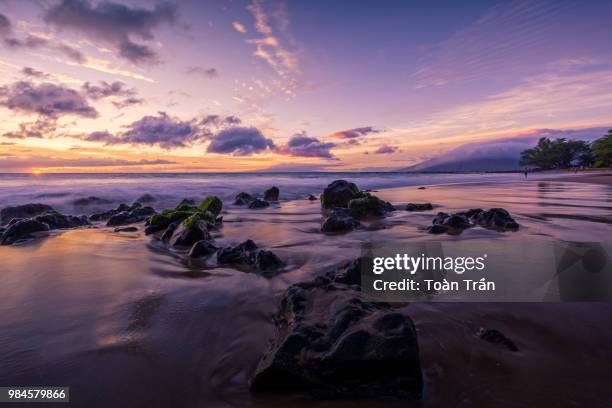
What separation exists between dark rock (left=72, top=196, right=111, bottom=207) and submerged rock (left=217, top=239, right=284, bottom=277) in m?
16.3

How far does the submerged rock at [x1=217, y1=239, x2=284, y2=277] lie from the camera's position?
4598 mm

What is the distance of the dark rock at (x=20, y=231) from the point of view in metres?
6.95

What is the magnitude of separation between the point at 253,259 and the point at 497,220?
5.84m

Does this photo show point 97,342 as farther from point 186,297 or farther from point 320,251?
point 320,251

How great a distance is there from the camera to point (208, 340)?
2717 mm

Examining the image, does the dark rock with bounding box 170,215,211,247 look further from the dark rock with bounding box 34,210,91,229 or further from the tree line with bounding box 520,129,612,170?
the tree line with bounding box 520,129,612,170

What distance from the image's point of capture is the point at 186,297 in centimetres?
362

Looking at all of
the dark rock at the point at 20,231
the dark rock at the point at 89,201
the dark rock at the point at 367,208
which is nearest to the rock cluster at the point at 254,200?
the dark rock at the point at 367,208

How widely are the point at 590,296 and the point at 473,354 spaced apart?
200cm

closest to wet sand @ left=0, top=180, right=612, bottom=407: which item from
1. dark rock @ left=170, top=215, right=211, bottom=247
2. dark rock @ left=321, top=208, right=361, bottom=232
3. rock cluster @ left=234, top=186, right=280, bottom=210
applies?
dark rock @ left=170, top=215, right=211, bottom=247

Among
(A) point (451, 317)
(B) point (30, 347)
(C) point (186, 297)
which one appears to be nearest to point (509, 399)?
(A) point (451, 317)

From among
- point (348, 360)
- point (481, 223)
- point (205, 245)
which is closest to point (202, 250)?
point (205, 245)

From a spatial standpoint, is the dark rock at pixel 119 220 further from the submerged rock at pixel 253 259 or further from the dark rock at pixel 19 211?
the submerged rock at pixel 253 259

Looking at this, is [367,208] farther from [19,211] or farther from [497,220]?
[19,211]
